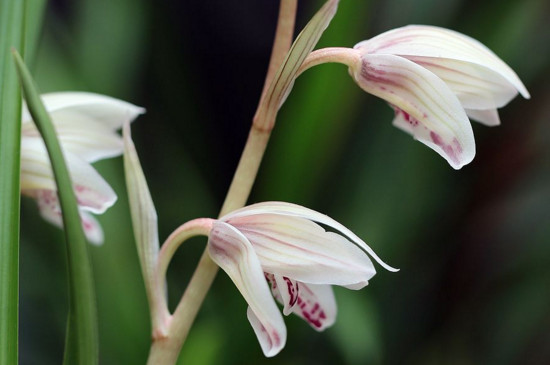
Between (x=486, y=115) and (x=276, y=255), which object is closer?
(x=276, y=255)

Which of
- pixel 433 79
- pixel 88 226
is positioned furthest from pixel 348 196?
pixel 433 79

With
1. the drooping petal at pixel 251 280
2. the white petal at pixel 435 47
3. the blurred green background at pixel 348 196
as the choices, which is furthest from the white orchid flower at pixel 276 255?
the blurred green background at pixel 348 196

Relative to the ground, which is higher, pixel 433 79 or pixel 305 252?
pixel 433 79

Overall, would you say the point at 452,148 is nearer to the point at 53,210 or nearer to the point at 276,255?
the point at 276,255

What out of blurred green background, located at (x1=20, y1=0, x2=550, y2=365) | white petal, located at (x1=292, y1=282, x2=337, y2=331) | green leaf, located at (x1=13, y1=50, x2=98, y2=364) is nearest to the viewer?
green leaf, located at (x1=13, y1=50, x2=98, y2=364)

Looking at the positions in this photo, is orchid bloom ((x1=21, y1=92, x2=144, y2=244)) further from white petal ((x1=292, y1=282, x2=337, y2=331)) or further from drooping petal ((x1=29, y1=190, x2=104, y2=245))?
white petal ((x1=292, y1=282, x2=337, y2=331))

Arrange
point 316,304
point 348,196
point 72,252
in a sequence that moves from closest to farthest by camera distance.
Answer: point 72,252
point 316,304
point 348,196

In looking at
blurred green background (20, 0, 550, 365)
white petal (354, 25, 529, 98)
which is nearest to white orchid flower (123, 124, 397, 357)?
white petal (354, 25, 529, 98)
